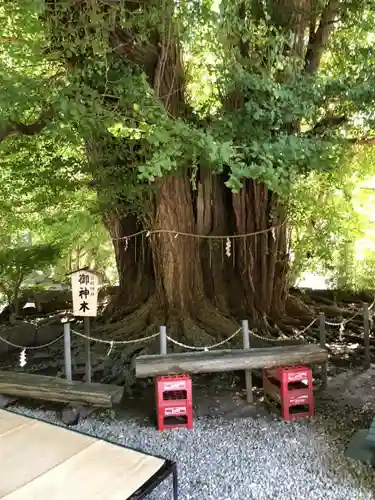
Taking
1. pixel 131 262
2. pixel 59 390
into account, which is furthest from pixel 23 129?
pixel 59 390

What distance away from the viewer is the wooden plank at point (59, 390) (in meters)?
4.68

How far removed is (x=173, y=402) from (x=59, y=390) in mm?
1259

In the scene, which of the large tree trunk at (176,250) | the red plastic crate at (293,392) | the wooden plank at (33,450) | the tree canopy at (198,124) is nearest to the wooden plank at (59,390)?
the wooden plank at (33,450)

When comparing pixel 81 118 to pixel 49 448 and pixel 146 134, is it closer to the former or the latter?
pixel 146 134

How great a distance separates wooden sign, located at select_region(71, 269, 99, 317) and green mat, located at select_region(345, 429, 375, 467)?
2859mm

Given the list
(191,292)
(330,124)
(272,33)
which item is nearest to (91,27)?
(272,33)

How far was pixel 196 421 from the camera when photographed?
4.73m

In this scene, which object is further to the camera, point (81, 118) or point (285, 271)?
point (285, 271)

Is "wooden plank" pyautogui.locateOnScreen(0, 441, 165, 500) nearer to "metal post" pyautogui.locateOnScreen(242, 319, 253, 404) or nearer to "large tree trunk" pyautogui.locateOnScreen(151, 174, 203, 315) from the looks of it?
"metal post" pyautogui.locateOnScreen(242, 319, 253, 404)

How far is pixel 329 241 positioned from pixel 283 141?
393 cm

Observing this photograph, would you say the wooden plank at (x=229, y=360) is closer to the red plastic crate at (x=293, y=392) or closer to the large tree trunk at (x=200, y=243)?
the red plastic crate at (x=293, y=392)

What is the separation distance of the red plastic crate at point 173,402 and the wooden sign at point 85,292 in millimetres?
1121

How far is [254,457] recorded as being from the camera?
389 cm

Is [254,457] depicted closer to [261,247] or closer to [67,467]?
[67,467]
